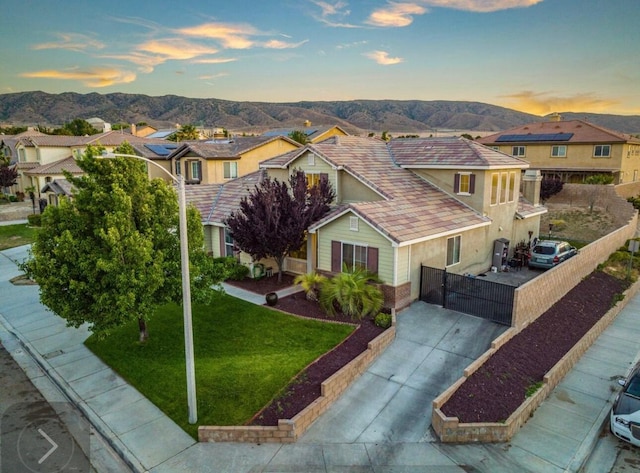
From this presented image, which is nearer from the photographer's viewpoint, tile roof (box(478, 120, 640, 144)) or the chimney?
the chimney

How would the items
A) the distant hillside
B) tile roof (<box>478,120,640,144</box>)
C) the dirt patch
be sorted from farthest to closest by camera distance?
the distant hillside, tile roof (<box>478,120,640,144</box>), the dirt patch

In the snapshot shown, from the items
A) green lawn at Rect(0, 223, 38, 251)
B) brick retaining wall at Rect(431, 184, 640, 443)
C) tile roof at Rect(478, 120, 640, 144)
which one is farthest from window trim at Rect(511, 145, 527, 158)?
green lawn at Rect(0, 223, 38, 251)

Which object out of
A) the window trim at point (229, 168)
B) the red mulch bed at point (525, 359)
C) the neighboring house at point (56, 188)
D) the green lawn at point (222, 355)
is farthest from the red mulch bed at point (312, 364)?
the neighboring house at point (56, 188)

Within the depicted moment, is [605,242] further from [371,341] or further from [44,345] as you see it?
[44,345]

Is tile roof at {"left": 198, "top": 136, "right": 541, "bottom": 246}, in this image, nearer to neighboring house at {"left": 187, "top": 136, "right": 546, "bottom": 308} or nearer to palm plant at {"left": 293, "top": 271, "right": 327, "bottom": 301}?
neighboring house at {"left": 187, "top": 136, "right": 546, "bottom": 308}

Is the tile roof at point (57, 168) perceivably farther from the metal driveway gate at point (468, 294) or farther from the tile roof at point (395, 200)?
the metal driveway gate at point (468, 294)

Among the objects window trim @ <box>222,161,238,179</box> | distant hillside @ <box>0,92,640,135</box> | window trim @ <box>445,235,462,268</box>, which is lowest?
window trim @ <box>445,235,462,268</box>

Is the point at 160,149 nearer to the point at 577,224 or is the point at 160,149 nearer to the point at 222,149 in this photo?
the point at 222,149
